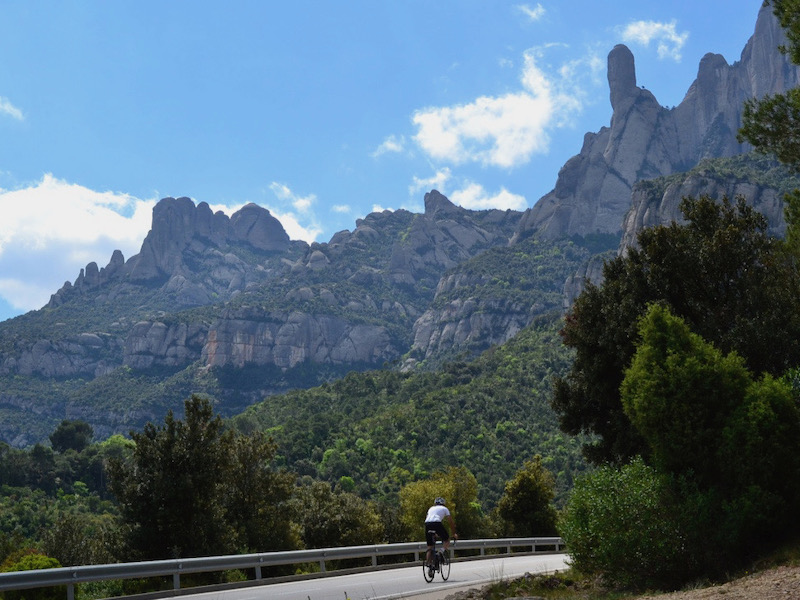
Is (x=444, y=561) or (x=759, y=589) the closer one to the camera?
(x=759, y=589)

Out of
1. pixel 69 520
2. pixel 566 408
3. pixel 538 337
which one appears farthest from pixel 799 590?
A: pixel 538 337

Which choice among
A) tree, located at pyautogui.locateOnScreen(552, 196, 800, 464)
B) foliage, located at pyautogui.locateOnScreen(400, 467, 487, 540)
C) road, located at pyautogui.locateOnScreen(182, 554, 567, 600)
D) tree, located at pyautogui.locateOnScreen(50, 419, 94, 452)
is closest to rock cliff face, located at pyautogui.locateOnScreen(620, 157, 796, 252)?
foliage, located at pyautogui.locateOnScreen(400, 467, 487, 540)

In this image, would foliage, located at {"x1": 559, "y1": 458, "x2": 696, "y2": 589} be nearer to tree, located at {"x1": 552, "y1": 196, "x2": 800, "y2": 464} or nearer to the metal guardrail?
the metal guardrail

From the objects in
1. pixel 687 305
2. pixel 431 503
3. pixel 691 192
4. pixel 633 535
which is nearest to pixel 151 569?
pixel 633 535

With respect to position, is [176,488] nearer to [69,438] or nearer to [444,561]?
[444,561]

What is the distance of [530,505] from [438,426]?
67490mm

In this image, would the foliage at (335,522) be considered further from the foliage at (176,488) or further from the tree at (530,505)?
the tree at (530,505)

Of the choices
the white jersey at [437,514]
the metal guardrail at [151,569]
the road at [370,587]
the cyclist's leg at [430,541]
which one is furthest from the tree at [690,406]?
the metal guardrail at [151,569]

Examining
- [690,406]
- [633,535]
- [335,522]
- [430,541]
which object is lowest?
[335,522]

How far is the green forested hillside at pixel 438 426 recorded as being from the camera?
96188 mm

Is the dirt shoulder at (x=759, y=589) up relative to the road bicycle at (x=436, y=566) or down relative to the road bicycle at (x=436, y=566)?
up

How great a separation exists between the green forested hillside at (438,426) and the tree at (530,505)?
43635mm

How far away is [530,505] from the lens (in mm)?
42344

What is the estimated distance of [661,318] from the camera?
15.3m
